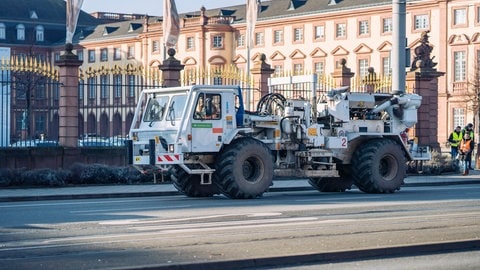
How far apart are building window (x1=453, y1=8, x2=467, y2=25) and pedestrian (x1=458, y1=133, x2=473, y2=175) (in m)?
47.8

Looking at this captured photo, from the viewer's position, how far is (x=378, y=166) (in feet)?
90.9

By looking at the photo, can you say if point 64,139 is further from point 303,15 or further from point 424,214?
point 303,15

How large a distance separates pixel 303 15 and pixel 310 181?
234 feet

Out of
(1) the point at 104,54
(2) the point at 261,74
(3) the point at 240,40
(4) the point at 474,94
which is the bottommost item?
(2) the point at 261,74

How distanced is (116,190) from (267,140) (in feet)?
15.4

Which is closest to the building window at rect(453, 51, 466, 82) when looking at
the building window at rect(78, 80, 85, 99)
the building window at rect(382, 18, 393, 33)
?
the building window at rect(382, 18, 393, 33)

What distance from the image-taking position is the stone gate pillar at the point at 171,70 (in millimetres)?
36000

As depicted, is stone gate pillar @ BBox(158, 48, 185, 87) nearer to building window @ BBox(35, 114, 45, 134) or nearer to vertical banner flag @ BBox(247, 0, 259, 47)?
building window @ BBox(35, 114, 45, 134)

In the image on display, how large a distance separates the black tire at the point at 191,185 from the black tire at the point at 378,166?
12.1ft

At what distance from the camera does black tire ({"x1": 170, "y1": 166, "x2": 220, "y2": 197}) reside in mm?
26516

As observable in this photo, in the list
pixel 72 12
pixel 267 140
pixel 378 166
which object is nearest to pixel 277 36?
pixel 72 12

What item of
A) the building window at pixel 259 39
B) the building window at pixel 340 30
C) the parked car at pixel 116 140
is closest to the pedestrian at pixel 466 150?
the parked car at pixel 116 140

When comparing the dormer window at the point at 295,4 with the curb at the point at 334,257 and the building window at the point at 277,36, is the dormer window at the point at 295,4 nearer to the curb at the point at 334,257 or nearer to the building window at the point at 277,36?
the building window at the point at 277,36

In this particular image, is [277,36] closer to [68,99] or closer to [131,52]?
[131,52]
